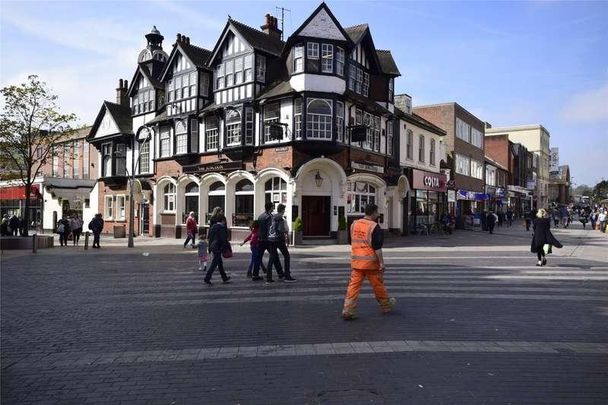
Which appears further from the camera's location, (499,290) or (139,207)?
(139,207)

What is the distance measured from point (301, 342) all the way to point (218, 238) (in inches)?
228

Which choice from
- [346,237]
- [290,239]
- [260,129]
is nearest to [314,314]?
[290,239]

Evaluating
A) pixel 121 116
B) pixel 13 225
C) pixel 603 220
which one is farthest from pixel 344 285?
pixel 603 220

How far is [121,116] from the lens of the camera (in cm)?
3622

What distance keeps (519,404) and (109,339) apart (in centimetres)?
499

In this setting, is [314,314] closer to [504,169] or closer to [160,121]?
[160,121]

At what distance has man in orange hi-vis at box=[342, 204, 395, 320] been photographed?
24.5ft

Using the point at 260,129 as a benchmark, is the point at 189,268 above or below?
below

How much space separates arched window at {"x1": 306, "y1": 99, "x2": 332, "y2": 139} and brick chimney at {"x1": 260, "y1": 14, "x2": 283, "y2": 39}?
8.30 metres

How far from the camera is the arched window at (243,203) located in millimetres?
25703

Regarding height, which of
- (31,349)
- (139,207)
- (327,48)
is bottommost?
(31,349)

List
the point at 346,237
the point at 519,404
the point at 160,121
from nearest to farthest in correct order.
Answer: the point at 519,404, the point at 346,237, the point at 160,121

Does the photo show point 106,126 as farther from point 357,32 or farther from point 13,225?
point 357,32

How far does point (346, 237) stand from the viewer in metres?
24.4
